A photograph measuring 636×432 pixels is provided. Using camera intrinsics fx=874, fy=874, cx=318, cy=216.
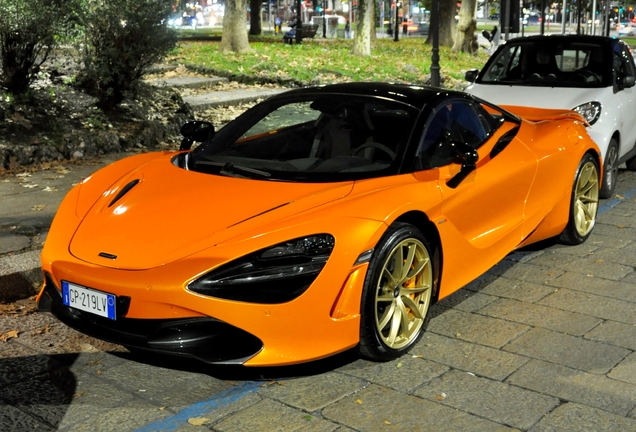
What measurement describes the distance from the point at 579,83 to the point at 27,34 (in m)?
6.14

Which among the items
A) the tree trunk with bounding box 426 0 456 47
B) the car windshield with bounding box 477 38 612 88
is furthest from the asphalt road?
the tree trunk with bounding box 426 0 456 47

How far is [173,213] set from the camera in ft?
14.8

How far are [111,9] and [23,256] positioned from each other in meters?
5.59

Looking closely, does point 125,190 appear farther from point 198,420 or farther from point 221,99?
point 221,99

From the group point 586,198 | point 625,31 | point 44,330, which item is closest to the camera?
point 44,330

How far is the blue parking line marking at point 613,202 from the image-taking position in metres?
8.20

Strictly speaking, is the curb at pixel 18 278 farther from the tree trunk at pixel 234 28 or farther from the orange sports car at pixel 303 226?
the tree trunk at pixel 234 28

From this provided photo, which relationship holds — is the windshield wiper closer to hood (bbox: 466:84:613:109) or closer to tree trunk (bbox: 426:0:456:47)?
hood (bbox: 466:84:613:109)

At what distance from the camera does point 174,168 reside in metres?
5.29

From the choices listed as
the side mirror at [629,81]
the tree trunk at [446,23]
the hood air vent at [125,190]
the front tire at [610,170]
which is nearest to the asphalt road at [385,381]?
the hood air vent at [125,190]

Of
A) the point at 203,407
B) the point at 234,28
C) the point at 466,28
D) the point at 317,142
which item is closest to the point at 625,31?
the point at 466,28

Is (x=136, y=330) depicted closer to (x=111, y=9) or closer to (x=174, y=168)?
(x=174, y=168)

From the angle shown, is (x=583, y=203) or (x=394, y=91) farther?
(x=583, y=203)

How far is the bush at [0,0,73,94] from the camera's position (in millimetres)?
9750
